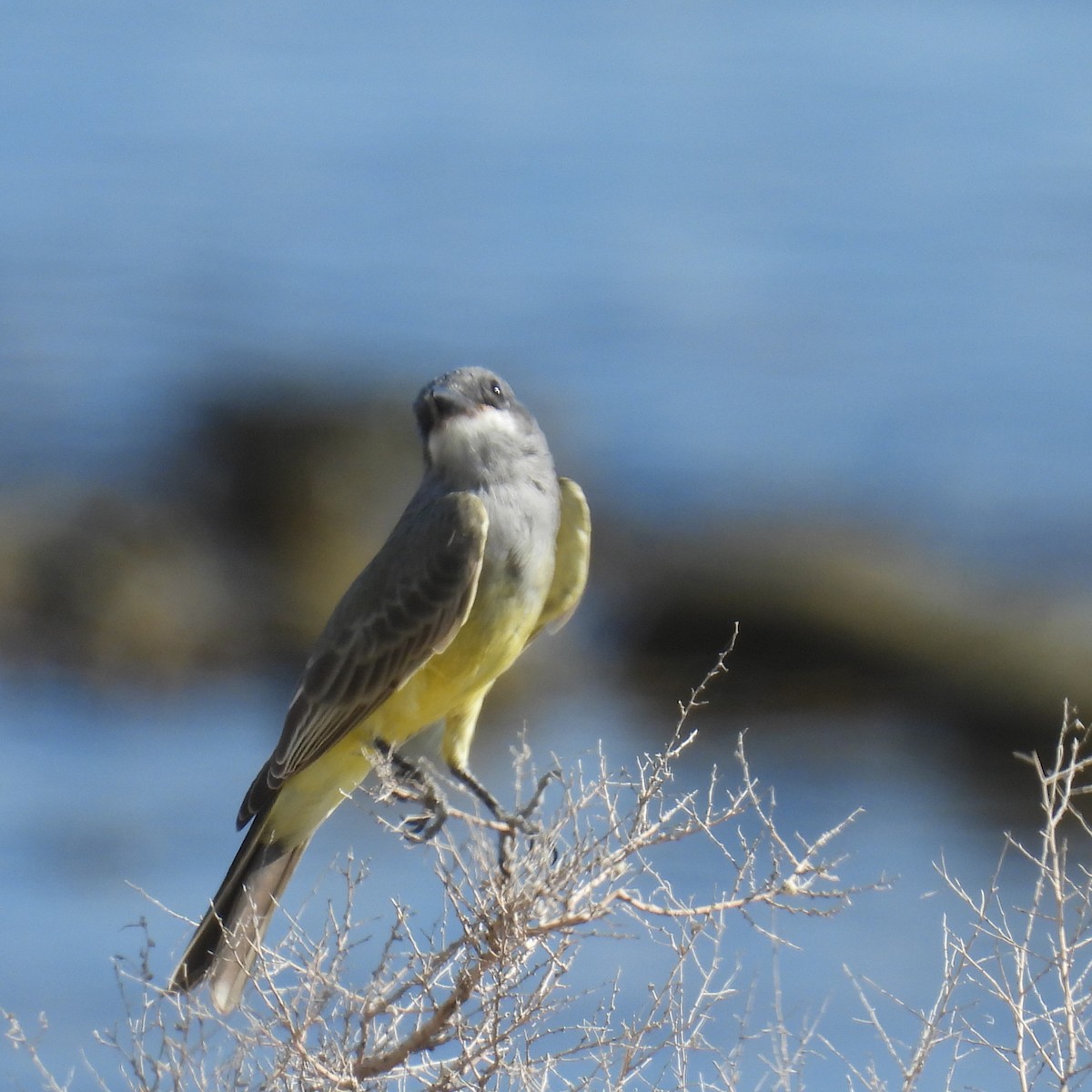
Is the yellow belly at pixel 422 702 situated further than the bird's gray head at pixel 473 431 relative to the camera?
No

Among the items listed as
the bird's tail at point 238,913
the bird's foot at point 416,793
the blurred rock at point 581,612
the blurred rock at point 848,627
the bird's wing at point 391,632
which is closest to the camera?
Answer: the bird's foot at point 416,793

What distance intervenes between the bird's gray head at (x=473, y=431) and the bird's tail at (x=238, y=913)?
116 cm

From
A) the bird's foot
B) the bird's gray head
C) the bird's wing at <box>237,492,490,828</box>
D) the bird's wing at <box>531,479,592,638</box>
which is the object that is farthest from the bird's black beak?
the bird's foot

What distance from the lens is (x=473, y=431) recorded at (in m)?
5.61

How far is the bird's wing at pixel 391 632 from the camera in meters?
5.37

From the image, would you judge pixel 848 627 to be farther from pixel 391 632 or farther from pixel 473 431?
pixel 391 632

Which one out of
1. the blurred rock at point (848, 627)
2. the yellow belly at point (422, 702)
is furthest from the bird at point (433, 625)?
the blurred rock at point (848, 627)

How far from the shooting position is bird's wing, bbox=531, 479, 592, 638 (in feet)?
18.4

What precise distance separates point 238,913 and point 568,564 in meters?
1.32

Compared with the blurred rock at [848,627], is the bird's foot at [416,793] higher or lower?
higher

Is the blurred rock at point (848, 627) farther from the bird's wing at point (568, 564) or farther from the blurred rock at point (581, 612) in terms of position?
the bird's wing at point (568, 564)

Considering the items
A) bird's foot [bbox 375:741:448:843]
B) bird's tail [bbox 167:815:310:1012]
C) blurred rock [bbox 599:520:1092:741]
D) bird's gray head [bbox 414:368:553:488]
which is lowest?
blurred rock [bbox 599:520:1092:741]

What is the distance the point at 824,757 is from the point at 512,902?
9.86m

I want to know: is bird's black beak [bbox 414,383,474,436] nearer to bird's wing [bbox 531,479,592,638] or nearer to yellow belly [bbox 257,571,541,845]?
bird's wing [bbox 531,479,592,638]
